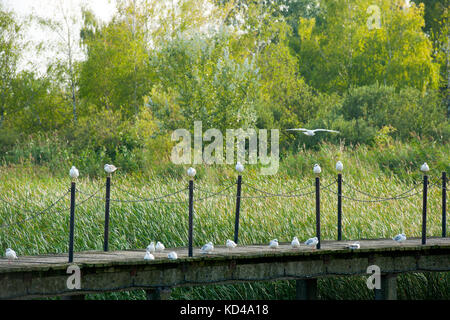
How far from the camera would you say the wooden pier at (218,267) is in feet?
25.2

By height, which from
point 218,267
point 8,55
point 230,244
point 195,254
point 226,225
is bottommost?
point 218,267

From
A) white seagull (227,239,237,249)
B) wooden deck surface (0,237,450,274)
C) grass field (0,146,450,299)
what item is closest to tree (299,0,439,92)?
grass field (0,146,450,299)

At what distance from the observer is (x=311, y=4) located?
39906 millimetres

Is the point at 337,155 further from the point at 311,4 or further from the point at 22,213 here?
the point at 311,4

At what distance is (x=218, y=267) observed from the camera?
8.65 m

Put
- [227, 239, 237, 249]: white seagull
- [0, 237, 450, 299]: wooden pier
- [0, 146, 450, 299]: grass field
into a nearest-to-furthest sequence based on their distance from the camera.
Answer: [0, 237, 450, 299]: wooden pier < [227, 239, 237, 249]: white seagull < [0, 146, 450, 299]: grass field

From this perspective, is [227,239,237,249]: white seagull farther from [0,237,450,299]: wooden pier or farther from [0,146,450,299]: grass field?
[0,146,450,299]: grass field

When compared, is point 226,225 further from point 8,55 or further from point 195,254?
point 8,55

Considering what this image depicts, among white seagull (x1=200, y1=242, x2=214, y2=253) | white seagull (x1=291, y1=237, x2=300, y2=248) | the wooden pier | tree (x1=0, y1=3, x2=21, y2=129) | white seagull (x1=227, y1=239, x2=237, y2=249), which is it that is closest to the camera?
the wooden pier

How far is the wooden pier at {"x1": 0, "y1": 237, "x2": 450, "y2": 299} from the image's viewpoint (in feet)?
25.2

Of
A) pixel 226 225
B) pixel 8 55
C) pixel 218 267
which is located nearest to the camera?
A: pixel 218 267

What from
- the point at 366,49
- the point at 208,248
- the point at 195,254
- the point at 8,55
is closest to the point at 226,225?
the point at 195,254

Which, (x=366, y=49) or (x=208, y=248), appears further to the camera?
(x=366, y=49)
